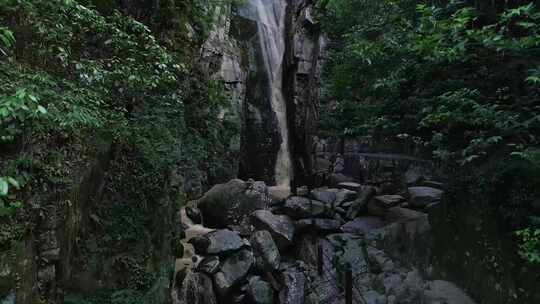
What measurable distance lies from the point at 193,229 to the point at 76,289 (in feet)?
19.0

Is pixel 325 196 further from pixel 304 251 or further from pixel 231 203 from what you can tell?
pixel 231 203

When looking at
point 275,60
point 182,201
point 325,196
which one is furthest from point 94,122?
point 275,60

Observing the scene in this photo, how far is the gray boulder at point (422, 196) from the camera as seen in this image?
29.1 feet

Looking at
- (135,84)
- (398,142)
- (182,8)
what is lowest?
(398,142)

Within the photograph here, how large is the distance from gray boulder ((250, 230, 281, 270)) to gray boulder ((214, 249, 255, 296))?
0.89ft

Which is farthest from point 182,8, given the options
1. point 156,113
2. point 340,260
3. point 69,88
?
point 340,260

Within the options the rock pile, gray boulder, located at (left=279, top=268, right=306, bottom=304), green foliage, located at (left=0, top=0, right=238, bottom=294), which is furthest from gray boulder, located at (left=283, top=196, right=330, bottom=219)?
green foliage, located at (left=0, top=0, right=238, bottom=294)

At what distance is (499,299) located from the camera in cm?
525

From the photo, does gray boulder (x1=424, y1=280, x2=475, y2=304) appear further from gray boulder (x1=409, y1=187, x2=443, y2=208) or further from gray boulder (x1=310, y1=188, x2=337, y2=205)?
gray boulder (x1=310, y1=188, x2=337, y2=205)

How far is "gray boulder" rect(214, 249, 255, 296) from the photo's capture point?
25.8ft

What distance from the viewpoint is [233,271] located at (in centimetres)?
823

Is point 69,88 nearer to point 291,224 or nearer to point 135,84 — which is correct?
point 135,84

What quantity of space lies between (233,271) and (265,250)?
112 cm

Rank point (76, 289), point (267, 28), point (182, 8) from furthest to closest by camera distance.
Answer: point (267, 28) < point (182, 8) < point (76, 289)
